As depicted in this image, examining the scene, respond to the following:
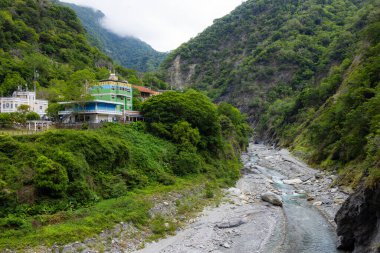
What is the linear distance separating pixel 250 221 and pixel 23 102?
3988 centimetres

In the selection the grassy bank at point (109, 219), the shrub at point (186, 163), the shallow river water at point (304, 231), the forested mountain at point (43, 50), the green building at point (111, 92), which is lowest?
the shallow river water at point (304, 231)

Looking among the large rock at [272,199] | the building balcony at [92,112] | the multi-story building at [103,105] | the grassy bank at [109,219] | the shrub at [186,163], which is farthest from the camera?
the multi-story building at [103,105]

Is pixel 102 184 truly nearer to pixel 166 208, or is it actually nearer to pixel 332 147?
pixel 166 208

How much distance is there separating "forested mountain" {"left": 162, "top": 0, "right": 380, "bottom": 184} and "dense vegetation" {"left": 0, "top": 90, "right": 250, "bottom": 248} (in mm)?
18740

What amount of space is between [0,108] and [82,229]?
36259mm

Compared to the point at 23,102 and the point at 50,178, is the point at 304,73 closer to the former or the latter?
the point at 23,102

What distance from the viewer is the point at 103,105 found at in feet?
147

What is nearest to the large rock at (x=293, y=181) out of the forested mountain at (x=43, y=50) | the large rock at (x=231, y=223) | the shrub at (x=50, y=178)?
the large rock at (x=231, y=223)

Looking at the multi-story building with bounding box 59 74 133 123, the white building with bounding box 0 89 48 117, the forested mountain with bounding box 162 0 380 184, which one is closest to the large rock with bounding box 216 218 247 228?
the forested mountain with bounding box 162 0 380 184

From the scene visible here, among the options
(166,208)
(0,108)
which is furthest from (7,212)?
(0,108)

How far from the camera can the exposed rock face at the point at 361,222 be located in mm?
17516

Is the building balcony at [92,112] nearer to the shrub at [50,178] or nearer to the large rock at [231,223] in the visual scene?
the shrub at [50,178]

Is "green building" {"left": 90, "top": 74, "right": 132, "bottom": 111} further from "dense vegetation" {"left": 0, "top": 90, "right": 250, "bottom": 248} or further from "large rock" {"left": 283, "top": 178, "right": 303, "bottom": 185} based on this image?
"large rock" {"left": 283, "top": 178, "right": 303, "bottom": 185}

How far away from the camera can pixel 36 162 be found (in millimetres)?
25125
